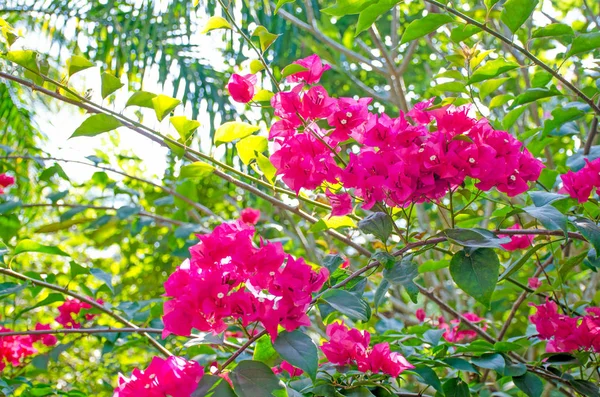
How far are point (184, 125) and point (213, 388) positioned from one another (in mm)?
452

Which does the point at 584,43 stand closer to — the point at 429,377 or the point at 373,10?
the point at 373,10

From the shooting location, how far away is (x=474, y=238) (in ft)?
2.67

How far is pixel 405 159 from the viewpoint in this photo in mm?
855

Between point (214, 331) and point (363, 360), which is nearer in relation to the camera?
point (214, 331)

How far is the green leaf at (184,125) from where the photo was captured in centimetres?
100

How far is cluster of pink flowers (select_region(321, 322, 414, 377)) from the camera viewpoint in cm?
91

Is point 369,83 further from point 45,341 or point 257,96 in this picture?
point 257,96

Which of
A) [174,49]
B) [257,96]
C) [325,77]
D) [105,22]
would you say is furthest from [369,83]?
[257,96]

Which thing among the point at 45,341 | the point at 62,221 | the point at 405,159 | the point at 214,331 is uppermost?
the point at 405,159

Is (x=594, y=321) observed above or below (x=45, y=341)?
above

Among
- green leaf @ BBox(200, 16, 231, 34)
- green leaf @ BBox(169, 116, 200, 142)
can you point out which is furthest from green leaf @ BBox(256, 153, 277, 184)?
green leaf @ BBox(200, 16, 231, 34)

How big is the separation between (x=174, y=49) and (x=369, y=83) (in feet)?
3.87

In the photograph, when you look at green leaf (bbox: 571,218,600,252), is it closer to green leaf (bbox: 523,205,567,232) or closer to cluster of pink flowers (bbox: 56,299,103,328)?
green leaf (bbox: 523,205,567,232)

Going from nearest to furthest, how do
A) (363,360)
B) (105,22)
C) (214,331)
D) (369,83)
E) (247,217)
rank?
1. (214,331)
2. (363,360)
3. (247,217)
4. (105,22)
5. (369,83)
